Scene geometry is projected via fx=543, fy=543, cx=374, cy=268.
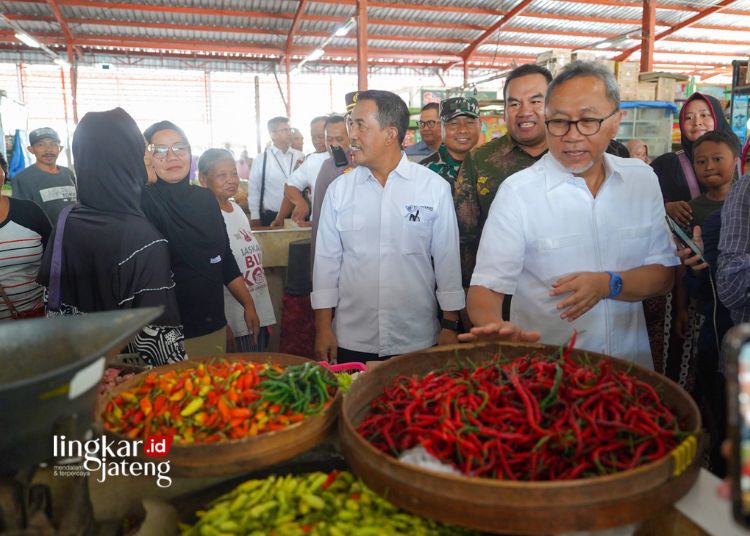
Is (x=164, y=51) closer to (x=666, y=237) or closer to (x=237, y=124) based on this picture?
(x=237, y=124)

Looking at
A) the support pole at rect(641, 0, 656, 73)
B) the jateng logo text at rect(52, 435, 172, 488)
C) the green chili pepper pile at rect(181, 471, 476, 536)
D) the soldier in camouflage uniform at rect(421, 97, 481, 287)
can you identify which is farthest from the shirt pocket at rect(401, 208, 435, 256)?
the support pole at rect(641, 0, 656, 73)

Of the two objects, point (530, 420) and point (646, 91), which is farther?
point (646, 91)

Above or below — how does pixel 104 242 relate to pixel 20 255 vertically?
above

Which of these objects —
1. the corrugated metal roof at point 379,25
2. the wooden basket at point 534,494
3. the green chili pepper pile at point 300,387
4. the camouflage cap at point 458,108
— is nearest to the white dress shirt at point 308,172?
the camouflage cap at point 458,108

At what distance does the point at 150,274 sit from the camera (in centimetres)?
220

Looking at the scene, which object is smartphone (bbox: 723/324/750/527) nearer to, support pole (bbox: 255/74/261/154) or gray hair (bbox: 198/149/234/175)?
gray hair (bbox: 198/149/234/175)

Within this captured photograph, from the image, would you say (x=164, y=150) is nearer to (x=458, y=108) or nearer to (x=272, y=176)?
(x=458, y=108)

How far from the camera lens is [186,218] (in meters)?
2.84

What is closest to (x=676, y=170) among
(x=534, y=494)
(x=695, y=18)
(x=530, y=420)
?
(x=530, y=420)

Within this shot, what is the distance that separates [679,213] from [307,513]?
2841 millimetres

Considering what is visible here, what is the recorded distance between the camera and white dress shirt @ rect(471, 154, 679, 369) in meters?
2.03

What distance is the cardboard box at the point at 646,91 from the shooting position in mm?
9656

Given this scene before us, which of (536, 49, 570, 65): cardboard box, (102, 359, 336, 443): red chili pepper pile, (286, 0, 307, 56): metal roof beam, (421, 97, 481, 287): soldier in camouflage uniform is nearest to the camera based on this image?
(102, 359, 336, 443): red chili pepper pile

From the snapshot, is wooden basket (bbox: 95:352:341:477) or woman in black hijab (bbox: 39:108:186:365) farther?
woman in black hijab (bbox: 39:108:186:365)
